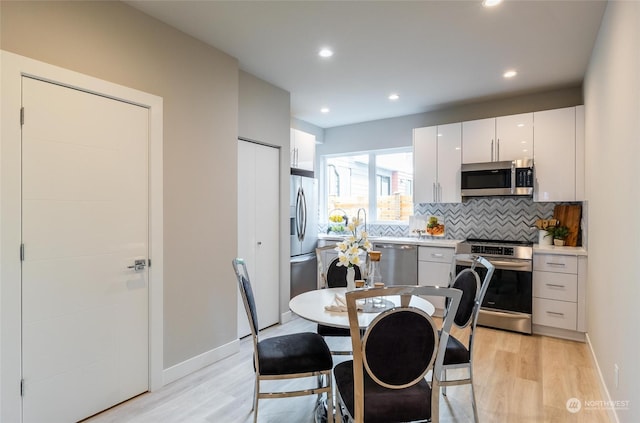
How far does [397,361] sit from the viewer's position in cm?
155

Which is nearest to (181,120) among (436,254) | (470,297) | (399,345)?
(399,345)

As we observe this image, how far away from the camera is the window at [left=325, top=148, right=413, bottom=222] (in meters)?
5.38

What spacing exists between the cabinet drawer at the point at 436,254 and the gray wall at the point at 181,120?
2.41 m

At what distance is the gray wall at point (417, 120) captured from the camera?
4039 mm

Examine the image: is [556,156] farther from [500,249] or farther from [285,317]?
[285,317]

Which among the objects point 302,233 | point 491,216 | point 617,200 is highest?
point 617,200

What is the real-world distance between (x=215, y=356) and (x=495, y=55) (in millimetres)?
3689

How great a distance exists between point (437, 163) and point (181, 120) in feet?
10.6

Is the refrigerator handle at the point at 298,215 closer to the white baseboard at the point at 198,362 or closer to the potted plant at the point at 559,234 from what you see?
the white baseboard at the point at 198,362

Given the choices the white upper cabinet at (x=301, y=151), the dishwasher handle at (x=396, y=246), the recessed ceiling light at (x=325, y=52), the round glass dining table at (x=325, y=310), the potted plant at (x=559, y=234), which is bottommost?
the round glass dining table at (x=325, y=310)

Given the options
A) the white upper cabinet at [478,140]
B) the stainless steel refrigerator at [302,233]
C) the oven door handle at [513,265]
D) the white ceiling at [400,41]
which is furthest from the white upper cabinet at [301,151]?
the oven door handle at [513,265]

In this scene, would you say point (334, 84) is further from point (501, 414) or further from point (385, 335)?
point (501, 414)

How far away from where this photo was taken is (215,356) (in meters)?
3.05
